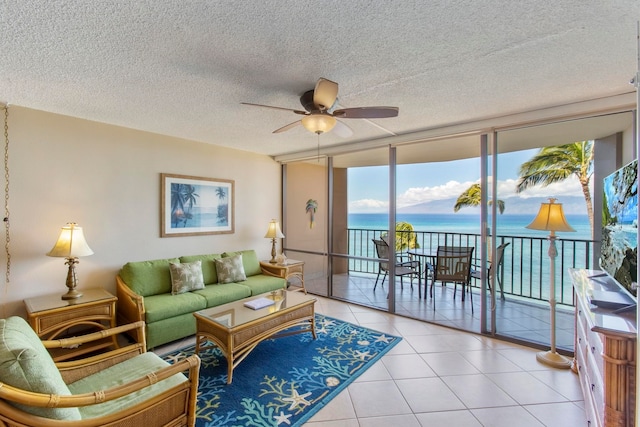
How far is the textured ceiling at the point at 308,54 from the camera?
146 centimetres

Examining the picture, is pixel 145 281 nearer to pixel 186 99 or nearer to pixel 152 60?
pixel 186 99

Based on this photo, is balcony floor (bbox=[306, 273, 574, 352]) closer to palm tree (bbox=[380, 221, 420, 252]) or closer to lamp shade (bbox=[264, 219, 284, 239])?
palm tree (bbox=[380, 221, 420, 252])

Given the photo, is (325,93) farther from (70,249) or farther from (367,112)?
(70,249)

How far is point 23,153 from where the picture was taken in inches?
111

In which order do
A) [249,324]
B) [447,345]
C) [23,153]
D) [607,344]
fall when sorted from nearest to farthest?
[607,344]
[249,324]
[23,153]
[447,345]

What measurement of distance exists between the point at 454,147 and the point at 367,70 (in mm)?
2494

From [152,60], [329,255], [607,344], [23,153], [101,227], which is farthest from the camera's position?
[329,255]

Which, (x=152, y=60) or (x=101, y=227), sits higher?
(x=152, y=60)

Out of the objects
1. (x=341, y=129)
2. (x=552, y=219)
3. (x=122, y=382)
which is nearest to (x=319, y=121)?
(x=341, y=129)

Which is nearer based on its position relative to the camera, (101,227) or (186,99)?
(186,99)

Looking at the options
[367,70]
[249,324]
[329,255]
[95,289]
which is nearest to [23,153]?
[95,289]

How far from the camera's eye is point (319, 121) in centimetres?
223

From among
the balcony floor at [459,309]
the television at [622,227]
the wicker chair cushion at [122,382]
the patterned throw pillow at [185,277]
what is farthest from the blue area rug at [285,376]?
the television at [622,227]

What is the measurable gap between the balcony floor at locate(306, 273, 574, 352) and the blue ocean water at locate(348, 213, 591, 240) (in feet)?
2.79
